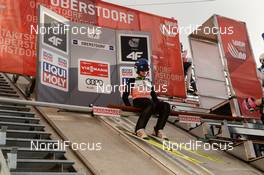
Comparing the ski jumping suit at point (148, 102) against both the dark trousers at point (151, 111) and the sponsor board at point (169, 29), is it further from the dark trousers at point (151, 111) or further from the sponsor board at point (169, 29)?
the sponsor board at point (169, 29)

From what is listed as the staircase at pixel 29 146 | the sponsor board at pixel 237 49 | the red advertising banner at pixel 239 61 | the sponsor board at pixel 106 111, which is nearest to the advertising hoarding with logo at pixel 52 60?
the staircase at pixel 29 146

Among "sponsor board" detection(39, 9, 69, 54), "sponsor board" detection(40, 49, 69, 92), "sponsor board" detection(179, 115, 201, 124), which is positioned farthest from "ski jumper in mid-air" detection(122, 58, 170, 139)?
"sponsor board" detection(39, 9, 69, 54)

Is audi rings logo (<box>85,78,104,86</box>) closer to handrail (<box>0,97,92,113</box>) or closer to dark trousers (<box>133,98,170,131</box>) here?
handrail (<box>0,97,92,113</box>)

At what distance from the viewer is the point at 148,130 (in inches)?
315

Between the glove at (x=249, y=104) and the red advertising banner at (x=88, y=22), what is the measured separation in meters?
1.77

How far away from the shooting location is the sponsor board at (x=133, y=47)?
9.43 meters

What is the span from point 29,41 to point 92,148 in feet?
13.2

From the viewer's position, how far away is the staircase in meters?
4.69

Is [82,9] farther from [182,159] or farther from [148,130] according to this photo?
[182,159]

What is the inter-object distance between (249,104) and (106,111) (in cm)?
346

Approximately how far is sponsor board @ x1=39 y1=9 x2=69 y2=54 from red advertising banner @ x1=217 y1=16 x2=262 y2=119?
13.7 ft

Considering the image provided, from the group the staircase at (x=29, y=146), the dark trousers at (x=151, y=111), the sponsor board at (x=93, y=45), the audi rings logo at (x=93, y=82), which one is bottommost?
the staircase at (x=29, y=146)

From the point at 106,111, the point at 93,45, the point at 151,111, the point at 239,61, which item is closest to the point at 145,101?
the point at 151,111

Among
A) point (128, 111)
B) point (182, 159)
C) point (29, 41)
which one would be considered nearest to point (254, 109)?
point (128, 111)
